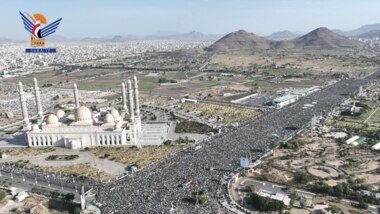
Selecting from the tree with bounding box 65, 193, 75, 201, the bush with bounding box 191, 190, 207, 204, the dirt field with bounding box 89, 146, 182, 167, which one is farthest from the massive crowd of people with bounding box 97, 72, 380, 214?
the tree with bounding box 65, 193, 75, 201

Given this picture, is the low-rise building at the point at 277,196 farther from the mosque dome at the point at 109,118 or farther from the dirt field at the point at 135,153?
the mosque dome at the point at 109,118

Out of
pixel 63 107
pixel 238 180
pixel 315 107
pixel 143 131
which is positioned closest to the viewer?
pixel 238 180

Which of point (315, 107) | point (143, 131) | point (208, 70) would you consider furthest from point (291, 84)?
point (143, 131)

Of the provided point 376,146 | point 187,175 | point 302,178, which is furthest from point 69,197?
point 376,146

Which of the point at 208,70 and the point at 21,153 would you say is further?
the point at 208,70

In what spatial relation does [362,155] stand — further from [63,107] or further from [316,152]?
[63,107]

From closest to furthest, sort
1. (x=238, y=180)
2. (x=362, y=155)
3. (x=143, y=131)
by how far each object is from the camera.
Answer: (x=238, y=180), (x=362, y=155), (x=143, y=131)

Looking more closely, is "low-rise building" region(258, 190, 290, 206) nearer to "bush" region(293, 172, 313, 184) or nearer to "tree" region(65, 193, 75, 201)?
"bush" region(293, 172, 313, 184)
